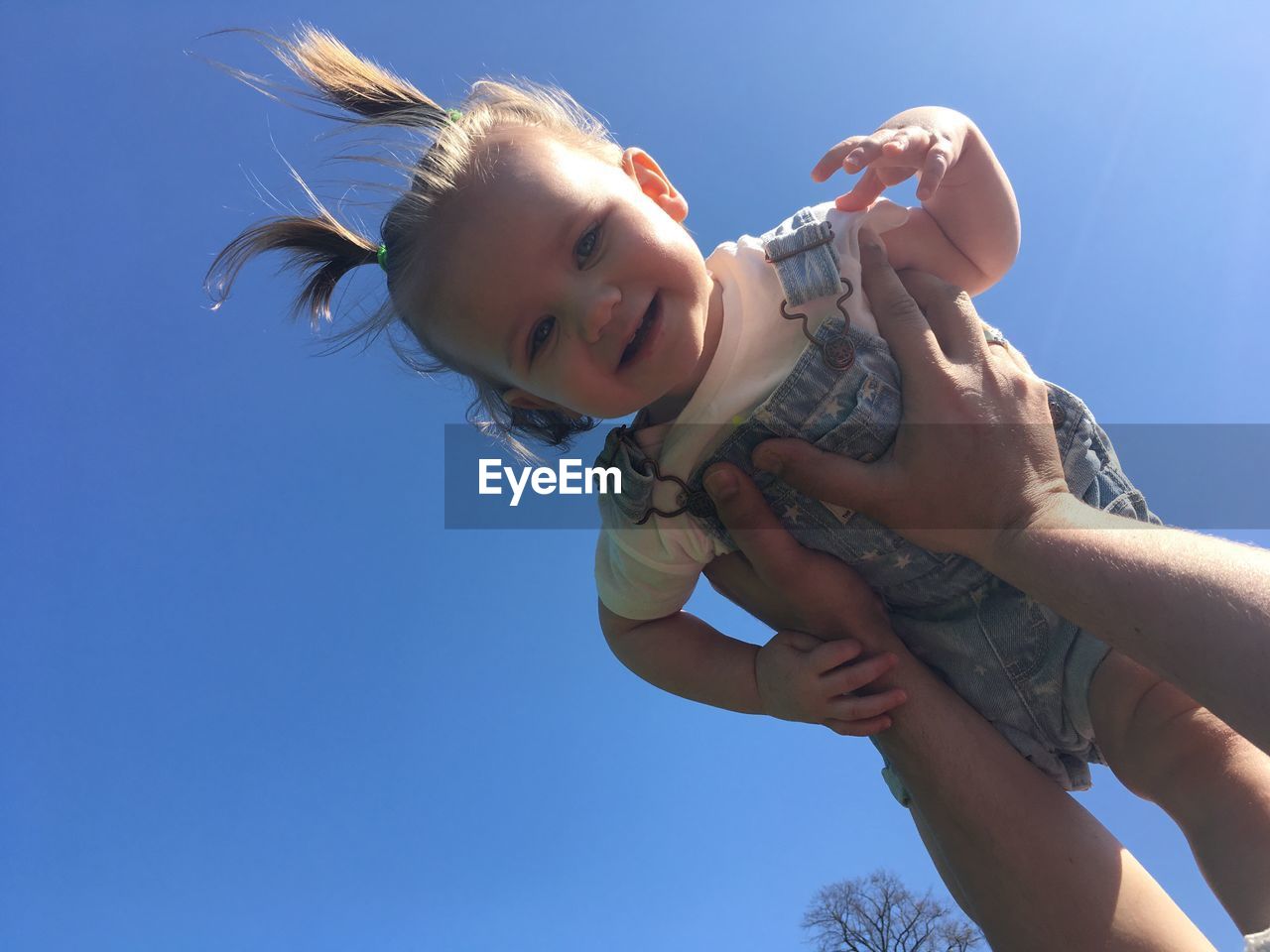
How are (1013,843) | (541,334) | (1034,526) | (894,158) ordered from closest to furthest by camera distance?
(1034,526) → (1013,843) → (894,158) → (541,334)

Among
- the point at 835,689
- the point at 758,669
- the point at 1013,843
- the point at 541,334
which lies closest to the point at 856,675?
the point at 835,689

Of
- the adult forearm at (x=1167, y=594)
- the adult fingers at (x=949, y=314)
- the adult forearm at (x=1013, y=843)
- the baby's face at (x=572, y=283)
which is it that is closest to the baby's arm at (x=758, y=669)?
the adult forearm at (x=1013, y=843)

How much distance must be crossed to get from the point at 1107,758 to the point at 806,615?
76 cm

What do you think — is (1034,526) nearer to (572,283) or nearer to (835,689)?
(835,689)

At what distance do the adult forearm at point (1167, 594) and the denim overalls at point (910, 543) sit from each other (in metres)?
0.45

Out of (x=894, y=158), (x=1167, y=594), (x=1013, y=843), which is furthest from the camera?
(x=894, y=158)

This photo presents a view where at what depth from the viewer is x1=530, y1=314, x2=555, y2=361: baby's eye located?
86.2 inches

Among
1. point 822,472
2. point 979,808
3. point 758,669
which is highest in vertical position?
point 822,472

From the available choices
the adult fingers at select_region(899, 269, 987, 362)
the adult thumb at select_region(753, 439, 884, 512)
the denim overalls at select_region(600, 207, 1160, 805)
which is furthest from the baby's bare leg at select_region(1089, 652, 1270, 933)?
the adult fingers at select_region(899, 269, 987, 362)

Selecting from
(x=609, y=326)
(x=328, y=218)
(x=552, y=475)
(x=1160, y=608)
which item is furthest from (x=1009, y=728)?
(x=328, y=218)

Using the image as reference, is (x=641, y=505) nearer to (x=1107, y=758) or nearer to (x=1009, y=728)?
(x=1009, y=728)

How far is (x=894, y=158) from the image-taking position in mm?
2104

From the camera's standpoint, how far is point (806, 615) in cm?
215

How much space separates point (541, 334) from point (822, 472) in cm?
84
